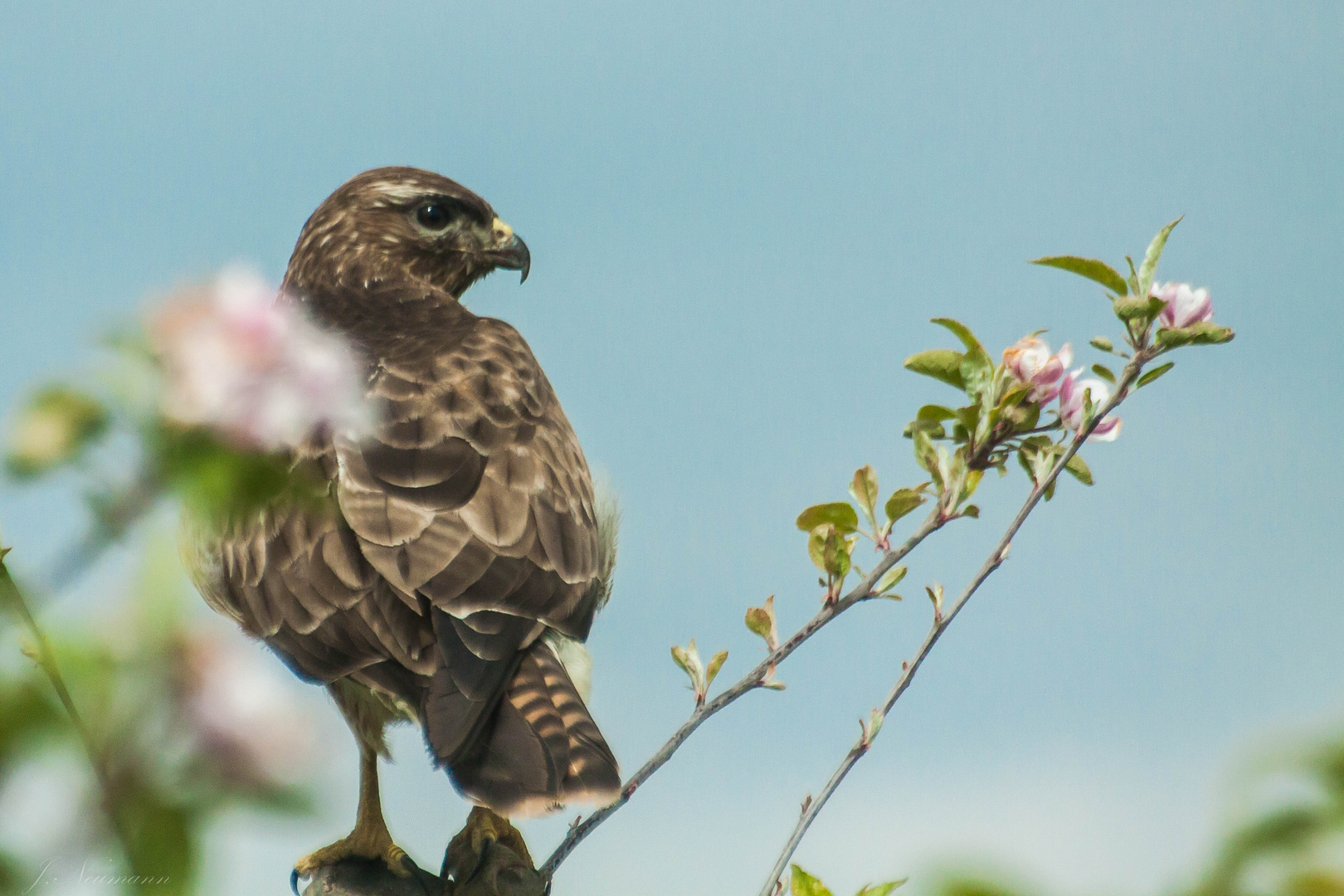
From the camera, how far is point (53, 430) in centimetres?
100

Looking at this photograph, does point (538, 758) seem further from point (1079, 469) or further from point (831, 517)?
point (1079, 469)

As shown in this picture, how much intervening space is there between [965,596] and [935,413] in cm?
52

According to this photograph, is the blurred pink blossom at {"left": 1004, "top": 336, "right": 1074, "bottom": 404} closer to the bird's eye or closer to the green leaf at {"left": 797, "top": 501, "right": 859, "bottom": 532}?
the green leaf at {"left": 797, "top": 501, "right": 859, "bottom": 532}

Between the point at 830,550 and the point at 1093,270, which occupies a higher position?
the point at 1093,270

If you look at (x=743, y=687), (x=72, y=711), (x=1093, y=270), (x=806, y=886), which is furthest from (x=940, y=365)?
(x=72, y=711)

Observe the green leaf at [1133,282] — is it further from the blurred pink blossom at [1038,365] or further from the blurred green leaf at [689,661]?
the blurred green leaf at [689,661]

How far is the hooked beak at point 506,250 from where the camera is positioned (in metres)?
6.55

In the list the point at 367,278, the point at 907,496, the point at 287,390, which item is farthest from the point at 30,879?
the point at 367,278

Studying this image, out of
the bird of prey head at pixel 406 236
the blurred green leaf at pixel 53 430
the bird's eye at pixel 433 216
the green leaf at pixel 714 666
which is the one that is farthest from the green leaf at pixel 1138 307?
the bird's eye at pixel 433 216

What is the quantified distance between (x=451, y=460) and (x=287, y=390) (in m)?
2.99

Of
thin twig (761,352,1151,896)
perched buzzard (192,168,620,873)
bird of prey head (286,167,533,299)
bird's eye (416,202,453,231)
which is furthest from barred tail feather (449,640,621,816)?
bird's eye (416,202,453,231)

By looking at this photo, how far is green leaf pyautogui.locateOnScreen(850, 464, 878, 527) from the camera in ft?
11.1

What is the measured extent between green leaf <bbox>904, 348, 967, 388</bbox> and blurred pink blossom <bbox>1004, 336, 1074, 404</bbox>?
0.15m

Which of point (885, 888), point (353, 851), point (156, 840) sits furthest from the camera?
point (353, 851)
